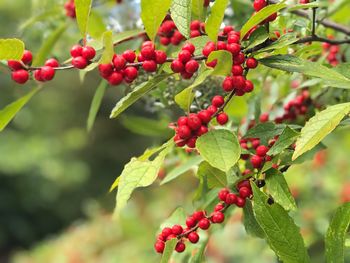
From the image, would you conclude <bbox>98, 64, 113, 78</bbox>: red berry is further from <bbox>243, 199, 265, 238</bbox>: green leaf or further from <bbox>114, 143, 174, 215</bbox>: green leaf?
<bbox>243, 199, 265, 238</bbox>: green leaf

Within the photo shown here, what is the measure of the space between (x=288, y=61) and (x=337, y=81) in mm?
85

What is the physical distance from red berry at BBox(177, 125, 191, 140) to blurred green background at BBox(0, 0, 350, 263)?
2.14 feet

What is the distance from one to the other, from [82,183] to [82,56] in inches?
347

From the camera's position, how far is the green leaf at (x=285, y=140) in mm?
849

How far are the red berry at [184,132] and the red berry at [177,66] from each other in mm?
78

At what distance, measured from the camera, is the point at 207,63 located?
79cm

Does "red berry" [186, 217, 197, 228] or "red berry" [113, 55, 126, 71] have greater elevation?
"red berry" [113, 55, 126, 71]

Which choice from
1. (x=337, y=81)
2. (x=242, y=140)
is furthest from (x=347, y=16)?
(x=337, y=81)

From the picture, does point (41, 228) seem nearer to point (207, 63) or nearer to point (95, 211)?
point (95, 211)

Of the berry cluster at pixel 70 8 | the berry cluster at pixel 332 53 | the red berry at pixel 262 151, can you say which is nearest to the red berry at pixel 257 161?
the red berry at pixel 262 151

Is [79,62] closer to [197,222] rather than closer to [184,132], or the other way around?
[184,132]

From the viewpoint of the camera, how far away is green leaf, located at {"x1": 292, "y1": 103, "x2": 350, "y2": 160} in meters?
0.77

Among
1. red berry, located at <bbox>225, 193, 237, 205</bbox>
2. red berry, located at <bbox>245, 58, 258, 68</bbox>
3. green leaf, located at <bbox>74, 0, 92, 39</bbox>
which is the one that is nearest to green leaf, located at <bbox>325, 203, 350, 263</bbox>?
red berry, located at <bbox>225, 193, 237, 205</bbox>

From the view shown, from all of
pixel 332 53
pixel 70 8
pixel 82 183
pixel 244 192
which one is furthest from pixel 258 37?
pixel 82 183
